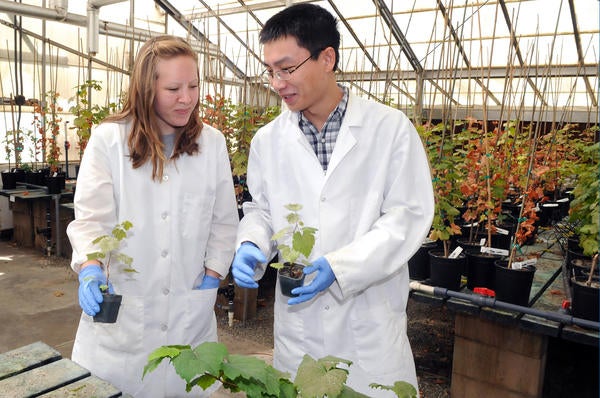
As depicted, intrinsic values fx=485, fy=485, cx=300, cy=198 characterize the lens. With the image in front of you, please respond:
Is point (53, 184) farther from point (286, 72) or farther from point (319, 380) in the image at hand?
point (319, 380)

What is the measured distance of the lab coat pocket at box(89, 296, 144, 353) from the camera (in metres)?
1.35

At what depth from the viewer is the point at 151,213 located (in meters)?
1.39

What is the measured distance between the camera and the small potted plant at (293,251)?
46.1 inches

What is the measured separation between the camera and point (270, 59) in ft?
4.19

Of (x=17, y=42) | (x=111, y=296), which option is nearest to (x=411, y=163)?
(x=111, y=296)

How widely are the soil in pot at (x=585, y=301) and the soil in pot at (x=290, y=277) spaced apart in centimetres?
121

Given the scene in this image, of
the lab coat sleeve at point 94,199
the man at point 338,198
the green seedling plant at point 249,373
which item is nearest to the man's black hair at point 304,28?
the man at point 338,198

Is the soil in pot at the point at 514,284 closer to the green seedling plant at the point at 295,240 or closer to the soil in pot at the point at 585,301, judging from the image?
the soil in pot at the point at 585,301

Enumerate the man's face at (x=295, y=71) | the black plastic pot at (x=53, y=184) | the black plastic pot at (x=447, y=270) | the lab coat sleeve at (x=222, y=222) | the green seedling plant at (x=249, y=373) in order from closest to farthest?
the green seedling plant at (x=249, y=373)
the man's face at (x=295, y=71)
the lab coat sleeve at (x=222, y=222)
the black plastic pot at (x=447, y=270)
the black plastic pot at (x=53, y=184)

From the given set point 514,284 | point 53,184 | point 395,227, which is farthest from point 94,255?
point 53,184

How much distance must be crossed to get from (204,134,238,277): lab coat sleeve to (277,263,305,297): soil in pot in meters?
0.28

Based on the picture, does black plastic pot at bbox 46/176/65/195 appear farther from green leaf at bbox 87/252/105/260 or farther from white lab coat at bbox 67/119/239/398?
green leaf at bbox 87/252/105/260

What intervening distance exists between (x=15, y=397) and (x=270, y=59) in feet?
3.15

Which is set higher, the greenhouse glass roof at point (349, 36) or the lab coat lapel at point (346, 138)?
the greenhouse glass roof at point (349, 36)
